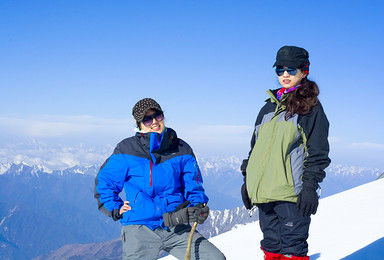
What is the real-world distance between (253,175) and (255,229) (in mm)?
5642

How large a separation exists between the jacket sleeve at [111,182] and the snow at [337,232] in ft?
11.1

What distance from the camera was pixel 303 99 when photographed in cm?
345

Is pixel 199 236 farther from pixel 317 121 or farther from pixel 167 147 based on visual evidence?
pixel 317 121

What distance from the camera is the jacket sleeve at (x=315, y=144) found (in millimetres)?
3273

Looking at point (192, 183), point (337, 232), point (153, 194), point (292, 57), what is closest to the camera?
point (292, 57)

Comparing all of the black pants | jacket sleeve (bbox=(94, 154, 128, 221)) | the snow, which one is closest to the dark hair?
the black pants

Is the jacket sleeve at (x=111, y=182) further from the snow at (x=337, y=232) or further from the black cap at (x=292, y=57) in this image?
the snow at (x=337, y=232)

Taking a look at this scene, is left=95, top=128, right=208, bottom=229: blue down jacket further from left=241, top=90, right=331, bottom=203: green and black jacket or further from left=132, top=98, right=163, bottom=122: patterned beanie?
left=241, top=90, right=331, bottom=203: green and black jacket

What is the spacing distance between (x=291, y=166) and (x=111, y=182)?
2028mm

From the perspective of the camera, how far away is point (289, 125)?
3439mm

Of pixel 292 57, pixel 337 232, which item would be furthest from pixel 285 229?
pixel 337 232

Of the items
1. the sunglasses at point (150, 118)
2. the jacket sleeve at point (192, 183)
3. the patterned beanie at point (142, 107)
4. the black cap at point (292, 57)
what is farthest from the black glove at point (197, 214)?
the black cap at point (292, 57)

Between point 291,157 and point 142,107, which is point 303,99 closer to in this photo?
point 291,157

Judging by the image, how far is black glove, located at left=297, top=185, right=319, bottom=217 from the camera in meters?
3.24
